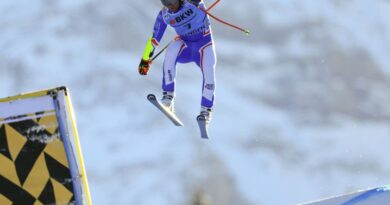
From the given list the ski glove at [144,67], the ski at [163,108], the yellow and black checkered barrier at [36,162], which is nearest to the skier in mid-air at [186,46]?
the ski glove at [144,67]

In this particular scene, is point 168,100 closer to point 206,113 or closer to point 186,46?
point 206,113

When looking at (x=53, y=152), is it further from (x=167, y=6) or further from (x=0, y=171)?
(x=167, y=6)

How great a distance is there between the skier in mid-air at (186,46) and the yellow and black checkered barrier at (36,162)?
321 centimetres

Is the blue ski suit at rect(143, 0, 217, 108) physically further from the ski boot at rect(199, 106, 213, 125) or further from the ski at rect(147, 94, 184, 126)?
the ski at rect(147, 94, 184, 126)

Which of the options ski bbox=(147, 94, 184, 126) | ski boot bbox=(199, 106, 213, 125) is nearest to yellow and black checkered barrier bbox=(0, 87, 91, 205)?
ski bbox=(147, 94, 184, 126)

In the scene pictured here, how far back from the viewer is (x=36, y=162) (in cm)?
780

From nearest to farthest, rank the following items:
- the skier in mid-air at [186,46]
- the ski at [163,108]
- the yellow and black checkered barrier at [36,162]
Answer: the yellow and black checkered barrier at [36,162]
the skier in mid-air at [186,46]
the ski at [163,108]

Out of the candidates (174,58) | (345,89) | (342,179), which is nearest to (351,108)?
(345,89)

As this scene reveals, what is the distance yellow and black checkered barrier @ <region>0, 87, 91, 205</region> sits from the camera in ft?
25.5

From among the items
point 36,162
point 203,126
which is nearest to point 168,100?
point 203,126

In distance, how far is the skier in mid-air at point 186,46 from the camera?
35.3 ft

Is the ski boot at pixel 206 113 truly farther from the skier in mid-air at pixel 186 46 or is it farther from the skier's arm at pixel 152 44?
the skier's arm at pixel 152 44

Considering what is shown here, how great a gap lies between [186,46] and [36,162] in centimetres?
378

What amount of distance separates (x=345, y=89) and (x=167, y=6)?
8051 cm
